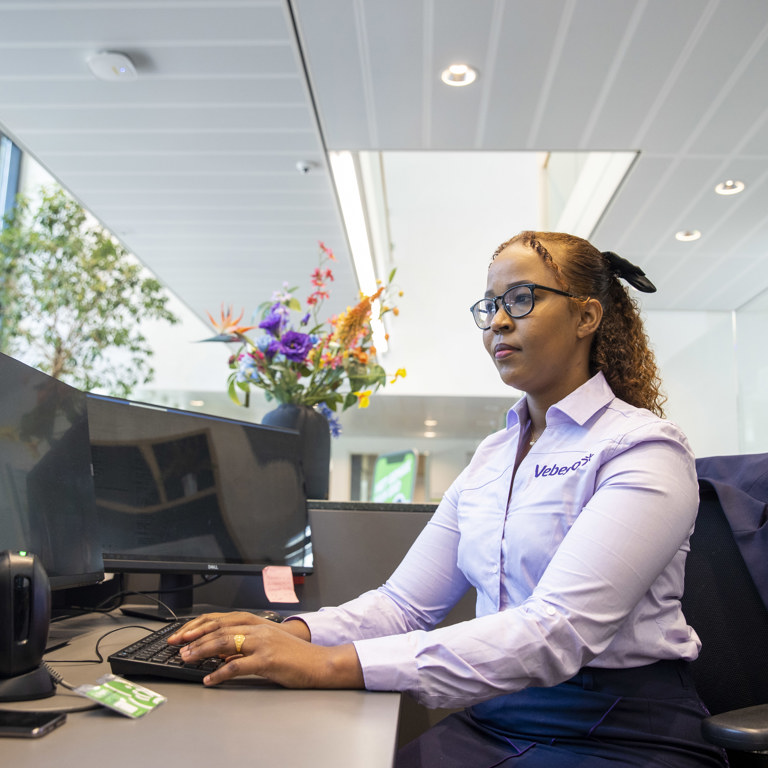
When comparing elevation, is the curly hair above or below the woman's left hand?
above

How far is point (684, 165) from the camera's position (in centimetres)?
433

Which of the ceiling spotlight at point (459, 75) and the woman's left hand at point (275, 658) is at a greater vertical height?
the ceiling spotlight at point (459, 75)

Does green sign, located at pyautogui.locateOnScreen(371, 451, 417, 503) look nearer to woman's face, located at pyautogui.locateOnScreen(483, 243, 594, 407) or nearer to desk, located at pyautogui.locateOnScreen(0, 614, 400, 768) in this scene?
woman's face, located at pyautogui.locateOnScreen(483, 243, 594, 407)

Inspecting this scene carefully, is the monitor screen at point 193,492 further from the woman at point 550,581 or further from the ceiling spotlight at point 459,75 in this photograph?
the ceiling spotlight at point 459,75

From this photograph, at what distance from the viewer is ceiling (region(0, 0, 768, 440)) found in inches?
125

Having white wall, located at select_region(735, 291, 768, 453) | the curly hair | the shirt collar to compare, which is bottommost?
the shirt collar

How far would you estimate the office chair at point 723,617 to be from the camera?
1188 millimetres

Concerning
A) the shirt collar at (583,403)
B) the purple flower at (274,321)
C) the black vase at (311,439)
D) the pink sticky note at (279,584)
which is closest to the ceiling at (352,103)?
the purple flower at (274,321)

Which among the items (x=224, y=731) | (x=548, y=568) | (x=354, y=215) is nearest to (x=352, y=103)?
(x=354, y=215)

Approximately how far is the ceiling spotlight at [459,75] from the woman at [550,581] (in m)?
2.48

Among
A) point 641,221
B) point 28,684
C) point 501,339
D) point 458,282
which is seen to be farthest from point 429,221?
point 28,684

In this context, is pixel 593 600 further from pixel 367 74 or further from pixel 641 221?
pixel 641 221

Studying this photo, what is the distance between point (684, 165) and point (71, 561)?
4.22 m

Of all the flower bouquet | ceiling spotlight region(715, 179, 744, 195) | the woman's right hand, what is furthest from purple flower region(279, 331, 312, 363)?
ceiling spotlight region(715, 179, 744, 195)
